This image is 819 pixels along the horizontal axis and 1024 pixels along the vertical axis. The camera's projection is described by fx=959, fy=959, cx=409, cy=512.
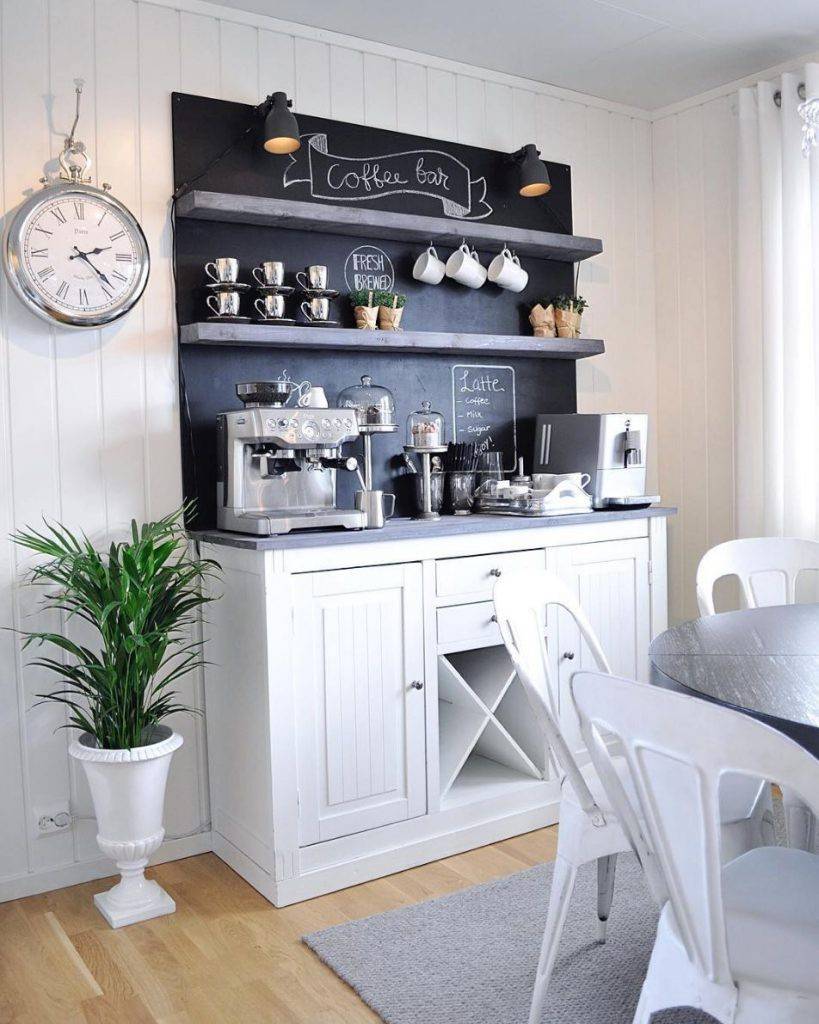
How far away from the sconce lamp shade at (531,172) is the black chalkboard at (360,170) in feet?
0.28

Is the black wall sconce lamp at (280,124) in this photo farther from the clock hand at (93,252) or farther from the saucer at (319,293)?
the clock hand at (93,252)

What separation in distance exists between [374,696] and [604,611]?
92 centimetres

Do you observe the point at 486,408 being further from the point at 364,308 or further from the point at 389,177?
the point at 389,177

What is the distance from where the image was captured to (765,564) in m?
2.71

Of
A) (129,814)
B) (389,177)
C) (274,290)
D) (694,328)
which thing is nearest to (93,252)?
(274,290)

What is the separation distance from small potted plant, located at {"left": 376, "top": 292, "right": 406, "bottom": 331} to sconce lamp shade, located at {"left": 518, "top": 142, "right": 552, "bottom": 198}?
27.2 inches

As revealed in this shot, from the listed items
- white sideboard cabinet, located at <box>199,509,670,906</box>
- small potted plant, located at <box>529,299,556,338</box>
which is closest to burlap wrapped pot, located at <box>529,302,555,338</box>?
small potted plant, located at <box>529,299,556,338</box>

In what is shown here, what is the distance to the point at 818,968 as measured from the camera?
1.36m

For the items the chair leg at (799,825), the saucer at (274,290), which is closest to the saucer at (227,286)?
the saucer at (274,290)

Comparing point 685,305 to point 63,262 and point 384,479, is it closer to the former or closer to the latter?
point 384,479

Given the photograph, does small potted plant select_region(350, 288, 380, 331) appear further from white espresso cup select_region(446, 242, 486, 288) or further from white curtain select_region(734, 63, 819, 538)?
white curtain select_region(734, 63, 819, 538)

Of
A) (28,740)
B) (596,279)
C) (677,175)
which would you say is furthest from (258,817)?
(677,175)

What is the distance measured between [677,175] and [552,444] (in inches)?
52.8

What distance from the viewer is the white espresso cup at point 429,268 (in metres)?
3.34
